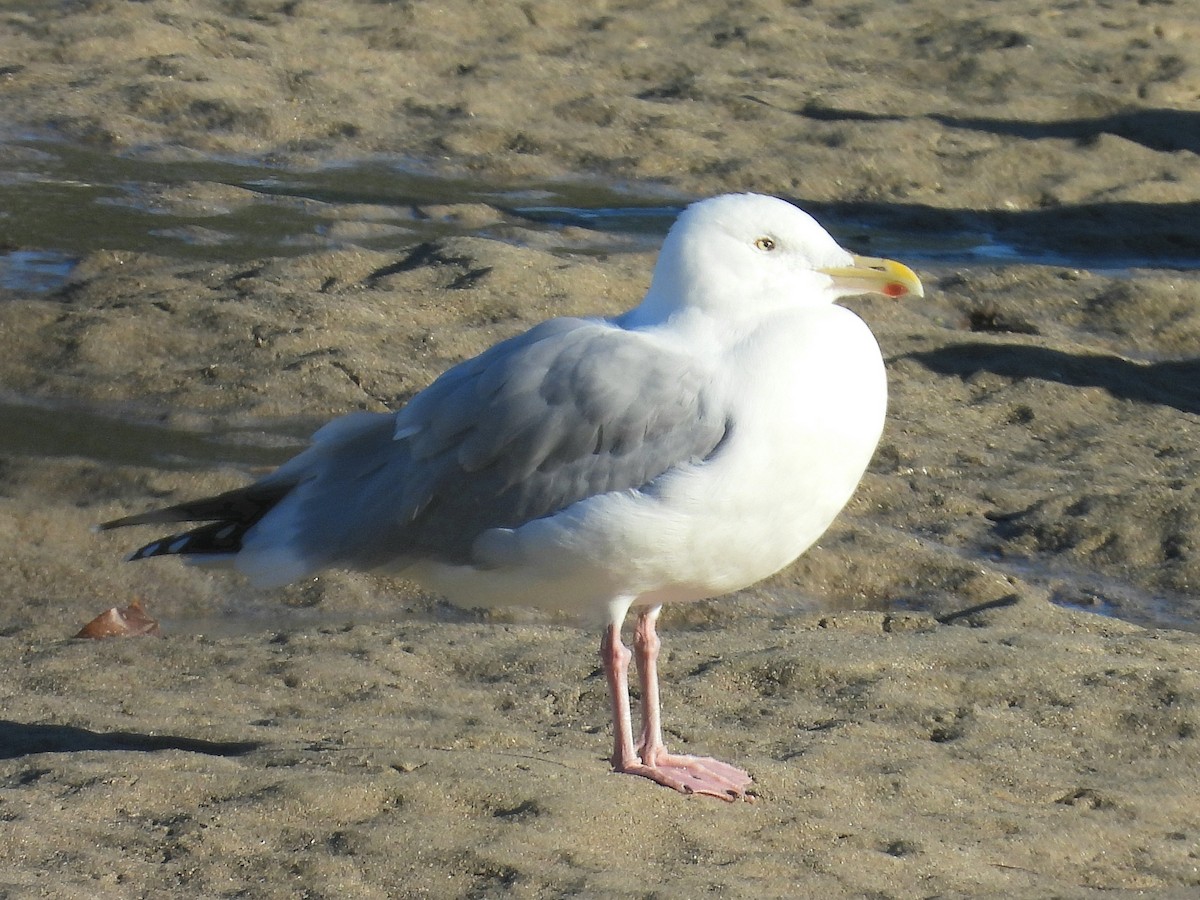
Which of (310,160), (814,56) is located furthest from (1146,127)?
(310,160)

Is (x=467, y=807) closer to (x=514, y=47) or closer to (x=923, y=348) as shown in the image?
(x=923, y=348)

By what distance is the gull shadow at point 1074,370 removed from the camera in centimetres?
785

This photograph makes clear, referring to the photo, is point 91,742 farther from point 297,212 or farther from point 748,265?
point 297,212

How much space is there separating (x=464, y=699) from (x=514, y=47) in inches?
363

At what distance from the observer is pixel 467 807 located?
375cm

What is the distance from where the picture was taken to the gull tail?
14.4 feet

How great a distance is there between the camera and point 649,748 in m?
4.23

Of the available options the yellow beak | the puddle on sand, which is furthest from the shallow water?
the yellow beak

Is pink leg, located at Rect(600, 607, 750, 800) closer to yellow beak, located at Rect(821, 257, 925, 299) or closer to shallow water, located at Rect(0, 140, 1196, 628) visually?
yellow beak, located at Rect(821, 257, 925, 299)

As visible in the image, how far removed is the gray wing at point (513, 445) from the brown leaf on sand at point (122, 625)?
Answer: 1.08 m

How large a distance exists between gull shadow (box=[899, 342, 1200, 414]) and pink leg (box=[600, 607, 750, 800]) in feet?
12.7

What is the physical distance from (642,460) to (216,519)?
118 centimetres

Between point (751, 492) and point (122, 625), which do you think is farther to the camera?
point (122, 625)

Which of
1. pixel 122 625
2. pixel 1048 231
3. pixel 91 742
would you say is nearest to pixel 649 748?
pixel 91 742
